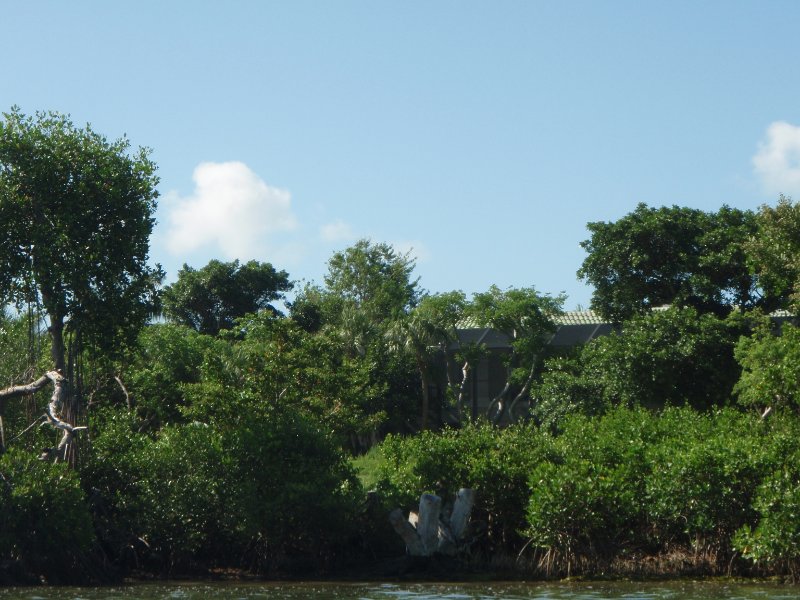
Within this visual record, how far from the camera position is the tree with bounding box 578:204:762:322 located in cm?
4272

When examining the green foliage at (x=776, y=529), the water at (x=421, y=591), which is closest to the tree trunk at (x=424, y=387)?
the water at (x=421, y=591)

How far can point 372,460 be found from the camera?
3434 centimetres

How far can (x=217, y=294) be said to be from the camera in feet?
208

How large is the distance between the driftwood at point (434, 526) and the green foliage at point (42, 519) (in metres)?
6.55

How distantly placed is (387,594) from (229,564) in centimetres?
562

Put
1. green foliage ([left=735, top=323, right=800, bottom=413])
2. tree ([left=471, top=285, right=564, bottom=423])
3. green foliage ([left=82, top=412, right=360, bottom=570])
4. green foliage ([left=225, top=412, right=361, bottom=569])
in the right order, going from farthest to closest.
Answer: tree ([left=471, top=285, right=564, bottom=423]), green foliage ([left=735, top=323, right=800, bottom=413]), green foliage ([left=82, top=412, right=360, bottom=570]), green foliage ([left=225, top=412, right=361, bottom=569])

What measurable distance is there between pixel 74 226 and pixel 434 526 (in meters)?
A: 10.5

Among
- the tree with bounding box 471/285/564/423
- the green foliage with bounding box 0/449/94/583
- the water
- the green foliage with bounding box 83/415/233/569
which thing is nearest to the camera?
the water

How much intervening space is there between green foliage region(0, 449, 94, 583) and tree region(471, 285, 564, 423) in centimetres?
2722

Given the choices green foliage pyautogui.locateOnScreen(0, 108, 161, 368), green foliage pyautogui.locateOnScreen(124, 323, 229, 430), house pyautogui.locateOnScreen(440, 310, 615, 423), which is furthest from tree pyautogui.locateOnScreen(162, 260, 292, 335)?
green foliage pyautogui.locateOnScreen(0, 108, 161, 368)

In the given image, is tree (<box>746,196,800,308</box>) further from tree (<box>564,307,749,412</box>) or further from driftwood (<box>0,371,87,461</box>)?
driftwood (<box>0,371,87,461</box>)

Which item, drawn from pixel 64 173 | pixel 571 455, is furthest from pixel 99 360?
pixel 571 455

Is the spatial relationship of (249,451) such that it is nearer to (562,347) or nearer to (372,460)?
(372,460)

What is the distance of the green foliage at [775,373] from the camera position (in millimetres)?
28312
